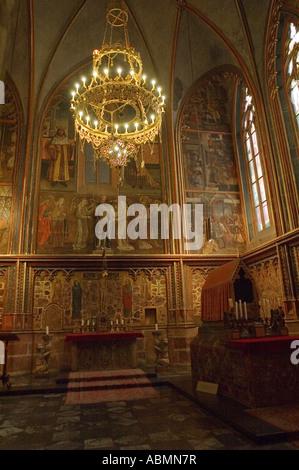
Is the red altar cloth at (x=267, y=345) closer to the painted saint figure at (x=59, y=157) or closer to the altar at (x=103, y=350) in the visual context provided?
the altar at (x=103, y=350)

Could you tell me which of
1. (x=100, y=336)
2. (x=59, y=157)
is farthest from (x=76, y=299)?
(x=59, y=157)

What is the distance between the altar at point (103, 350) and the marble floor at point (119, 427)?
2660 mm

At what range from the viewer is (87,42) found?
14.2 m

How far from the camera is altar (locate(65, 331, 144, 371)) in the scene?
9.90m

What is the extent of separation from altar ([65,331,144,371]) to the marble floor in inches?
105

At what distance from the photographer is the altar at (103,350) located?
990 centimetres

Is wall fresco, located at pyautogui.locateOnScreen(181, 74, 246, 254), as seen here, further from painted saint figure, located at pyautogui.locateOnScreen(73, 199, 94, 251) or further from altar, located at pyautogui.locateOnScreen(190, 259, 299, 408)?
altar, located at pyautogui.locateOnScreen(190, 259, 299, 408)

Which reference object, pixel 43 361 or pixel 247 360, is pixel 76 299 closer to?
pixel 43 361

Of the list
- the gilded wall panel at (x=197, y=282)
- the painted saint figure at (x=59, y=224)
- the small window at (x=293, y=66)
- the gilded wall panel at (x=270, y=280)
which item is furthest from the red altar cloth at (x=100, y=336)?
the small window at (x=293, y=66)

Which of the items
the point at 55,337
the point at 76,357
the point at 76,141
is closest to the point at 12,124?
the point at 76,141

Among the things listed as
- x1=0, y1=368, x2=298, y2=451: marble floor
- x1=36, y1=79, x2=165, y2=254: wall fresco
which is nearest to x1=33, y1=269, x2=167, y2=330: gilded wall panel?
x1=36, y1=79, x2=165, y2=254: wall fresco

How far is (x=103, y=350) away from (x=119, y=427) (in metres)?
5.05
